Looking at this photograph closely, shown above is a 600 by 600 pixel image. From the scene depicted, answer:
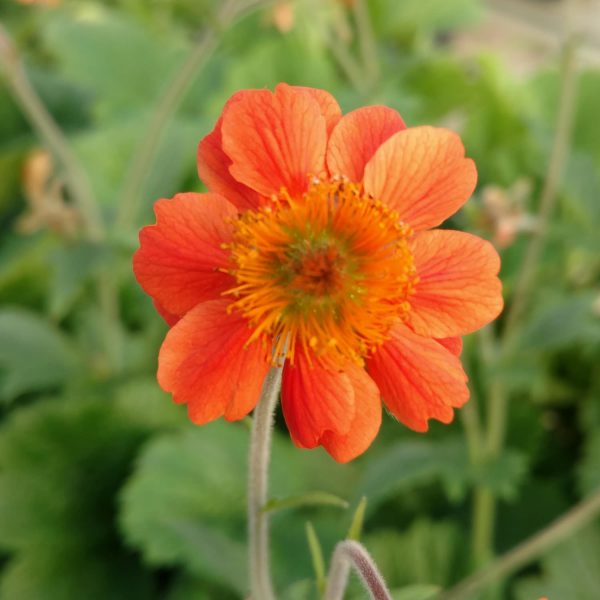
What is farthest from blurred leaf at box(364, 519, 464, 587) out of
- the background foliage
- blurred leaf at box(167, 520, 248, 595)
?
blurred leaf at box(167, 520, 248, 595)

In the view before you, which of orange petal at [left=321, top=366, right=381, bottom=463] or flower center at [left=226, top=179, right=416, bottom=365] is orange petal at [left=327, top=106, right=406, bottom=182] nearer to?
flower center at [left=226, top=179, right=416, bottom=365]

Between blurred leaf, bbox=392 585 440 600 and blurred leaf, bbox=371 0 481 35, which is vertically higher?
blurred leaf, bbox=392 585 440 600

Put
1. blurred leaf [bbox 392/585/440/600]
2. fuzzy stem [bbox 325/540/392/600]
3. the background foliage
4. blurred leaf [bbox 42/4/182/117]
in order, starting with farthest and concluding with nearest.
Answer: blurred leaf [bbox 42/4/182/117]
the background foliage
blurred leaf [bbox 392/585/440/600]
fuzzy stem [bbox 325/540/392/600]

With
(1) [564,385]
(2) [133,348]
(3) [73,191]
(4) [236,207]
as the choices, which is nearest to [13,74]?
(3) [73,191]

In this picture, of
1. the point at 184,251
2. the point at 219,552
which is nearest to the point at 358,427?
the point at 184,251

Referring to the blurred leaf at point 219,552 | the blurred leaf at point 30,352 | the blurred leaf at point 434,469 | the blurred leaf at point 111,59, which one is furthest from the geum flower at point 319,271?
the blurred leaf at point 111,59

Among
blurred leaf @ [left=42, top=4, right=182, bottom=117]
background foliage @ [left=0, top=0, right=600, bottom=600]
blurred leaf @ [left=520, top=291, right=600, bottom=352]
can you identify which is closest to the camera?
blurred leaf @ [left=520, top=291, right=600, bottom=352]

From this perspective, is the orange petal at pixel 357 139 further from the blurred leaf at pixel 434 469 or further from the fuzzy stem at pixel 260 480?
the blurred leaf at pixel 434 469

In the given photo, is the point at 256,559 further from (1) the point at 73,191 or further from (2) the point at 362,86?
(2) the point at 362,86
